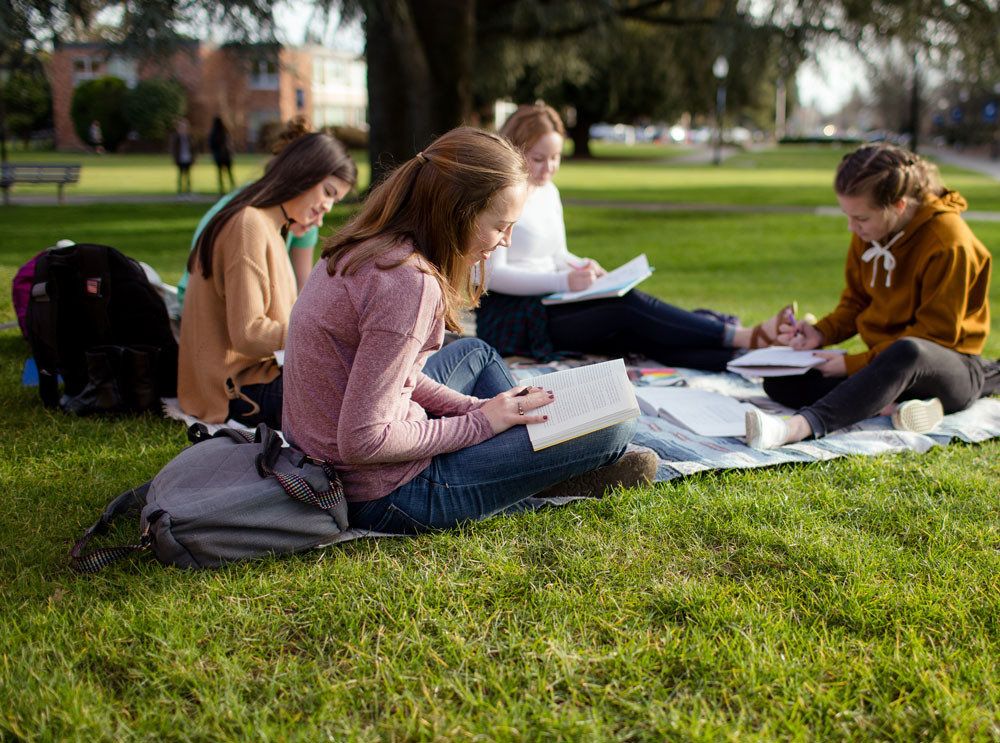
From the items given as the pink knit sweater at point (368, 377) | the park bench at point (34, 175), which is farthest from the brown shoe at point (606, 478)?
the park bench at point (34, 175)

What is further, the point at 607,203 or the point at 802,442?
the point at 607,203

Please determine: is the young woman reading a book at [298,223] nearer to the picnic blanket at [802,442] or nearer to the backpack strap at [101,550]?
the picnic blanket at [802,442]

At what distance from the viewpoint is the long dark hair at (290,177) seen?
3.55m

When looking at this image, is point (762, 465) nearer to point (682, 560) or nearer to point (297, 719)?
point (682, 560)

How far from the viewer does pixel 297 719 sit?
192 cm

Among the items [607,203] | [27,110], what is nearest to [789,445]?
[607,203]

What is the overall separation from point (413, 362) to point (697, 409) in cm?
189

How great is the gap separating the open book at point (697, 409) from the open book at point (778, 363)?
0.17 metres

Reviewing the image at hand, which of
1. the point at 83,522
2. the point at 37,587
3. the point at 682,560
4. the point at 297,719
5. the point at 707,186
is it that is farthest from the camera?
the point at 707,186

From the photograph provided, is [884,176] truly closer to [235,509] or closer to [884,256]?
[884,256]

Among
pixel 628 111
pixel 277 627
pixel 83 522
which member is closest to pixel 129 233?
pixel 83 522

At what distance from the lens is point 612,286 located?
4.57 metres

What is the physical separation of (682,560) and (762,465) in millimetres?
883

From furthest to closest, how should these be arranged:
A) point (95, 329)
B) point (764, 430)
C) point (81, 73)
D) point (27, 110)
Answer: point (81, 73) < point (27, 110) < point (95, 329) < point (764, 430)
